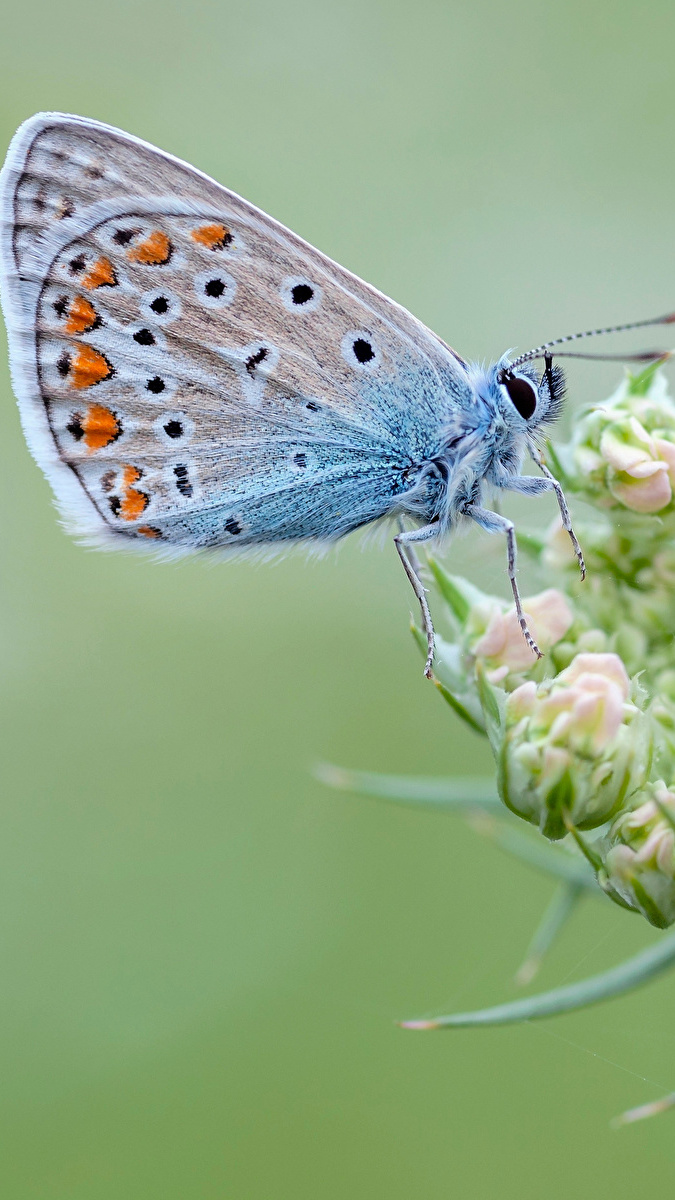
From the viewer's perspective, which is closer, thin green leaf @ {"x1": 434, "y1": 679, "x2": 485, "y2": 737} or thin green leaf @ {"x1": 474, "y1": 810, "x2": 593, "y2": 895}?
thin green leaf @ {"x1": 434, "y1": 679, "x2": 485, "y2": 737}

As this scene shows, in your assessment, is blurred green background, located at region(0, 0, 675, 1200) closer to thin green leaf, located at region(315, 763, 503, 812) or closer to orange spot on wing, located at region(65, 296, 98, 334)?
thin green leaf, located at region(315, 763, 503, 812)

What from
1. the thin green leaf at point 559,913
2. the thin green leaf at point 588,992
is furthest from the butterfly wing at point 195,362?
the thin green leaf at point 588,992

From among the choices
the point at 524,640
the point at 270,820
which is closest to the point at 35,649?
the point at 270,820

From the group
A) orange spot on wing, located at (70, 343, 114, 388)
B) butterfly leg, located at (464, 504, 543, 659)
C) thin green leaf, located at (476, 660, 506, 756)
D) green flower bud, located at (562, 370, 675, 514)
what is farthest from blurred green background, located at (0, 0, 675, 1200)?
orange spot on wing, located at (70, 343, 114, 388)

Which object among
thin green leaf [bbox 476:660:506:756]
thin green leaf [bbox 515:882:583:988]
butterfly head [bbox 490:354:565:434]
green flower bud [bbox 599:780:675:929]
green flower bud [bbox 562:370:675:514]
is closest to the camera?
green flower bud [bbox 599:780:675:929]

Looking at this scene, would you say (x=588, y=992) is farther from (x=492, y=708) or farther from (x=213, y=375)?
(x=213, y=375)

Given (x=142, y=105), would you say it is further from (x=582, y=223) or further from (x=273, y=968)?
(x=273, y=968)
